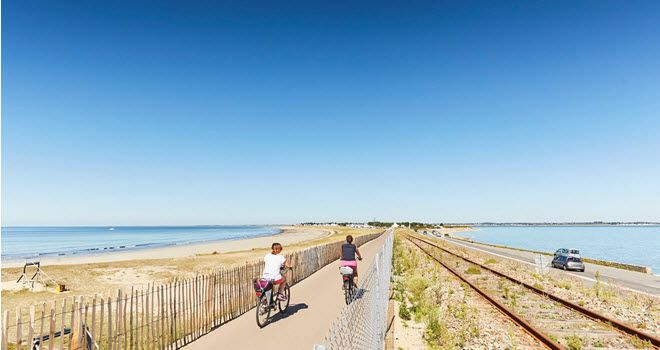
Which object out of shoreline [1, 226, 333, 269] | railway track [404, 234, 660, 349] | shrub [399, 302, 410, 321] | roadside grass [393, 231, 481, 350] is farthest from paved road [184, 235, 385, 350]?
shoreline [1, 226, 333, 269]

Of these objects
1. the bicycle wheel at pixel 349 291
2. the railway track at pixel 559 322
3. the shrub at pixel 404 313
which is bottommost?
the railway track at pixel 559 322

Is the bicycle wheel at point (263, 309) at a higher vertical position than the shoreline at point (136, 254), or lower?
higher

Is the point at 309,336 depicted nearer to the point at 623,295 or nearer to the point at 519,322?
the point at 519,322

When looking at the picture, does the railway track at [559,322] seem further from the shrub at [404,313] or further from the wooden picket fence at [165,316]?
the wooden picket fence at [165,316]

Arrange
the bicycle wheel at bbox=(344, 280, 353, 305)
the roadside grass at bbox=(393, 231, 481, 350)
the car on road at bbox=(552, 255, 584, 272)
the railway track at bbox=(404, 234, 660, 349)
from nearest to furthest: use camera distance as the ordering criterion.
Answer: the roadside grass at bbox=(393, 231, 481, 350), the railway track at bbox=(404, 234, 660, 349), the bicycle wheel at bbox=(344, 280, 353, 305), the car on road at bbox=(552, 255, 584, 272)

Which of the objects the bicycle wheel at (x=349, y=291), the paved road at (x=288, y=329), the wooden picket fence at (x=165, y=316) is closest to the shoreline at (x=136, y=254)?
the wooden picket fence at (x=165, y=316)

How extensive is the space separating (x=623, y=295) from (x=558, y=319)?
8827mm

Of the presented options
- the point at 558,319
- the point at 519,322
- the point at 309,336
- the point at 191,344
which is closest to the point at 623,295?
the point at 558,319

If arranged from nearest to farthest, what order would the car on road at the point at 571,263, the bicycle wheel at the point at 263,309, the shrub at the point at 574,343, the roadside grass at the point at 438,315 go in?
the shrub at the point at 574,343 → the bicycle wheel at the point at 263,309 → the roadside grass at the point at 438,315 → the car on road at the point at 571,263

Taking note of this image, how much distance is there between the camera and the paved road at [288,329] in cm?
802

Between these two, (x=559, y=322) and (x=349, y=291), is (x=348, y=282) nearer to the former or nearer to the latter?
(x=349, y=291)

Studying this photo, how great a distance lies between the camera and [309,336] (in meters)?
8.52

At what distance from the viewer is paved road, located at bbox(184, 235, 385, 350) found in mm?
8016

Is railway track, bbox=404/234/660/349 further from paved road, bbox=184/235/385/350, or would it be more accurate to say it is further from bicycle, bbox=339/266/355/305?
paved road, bbox=184/235/385/350
